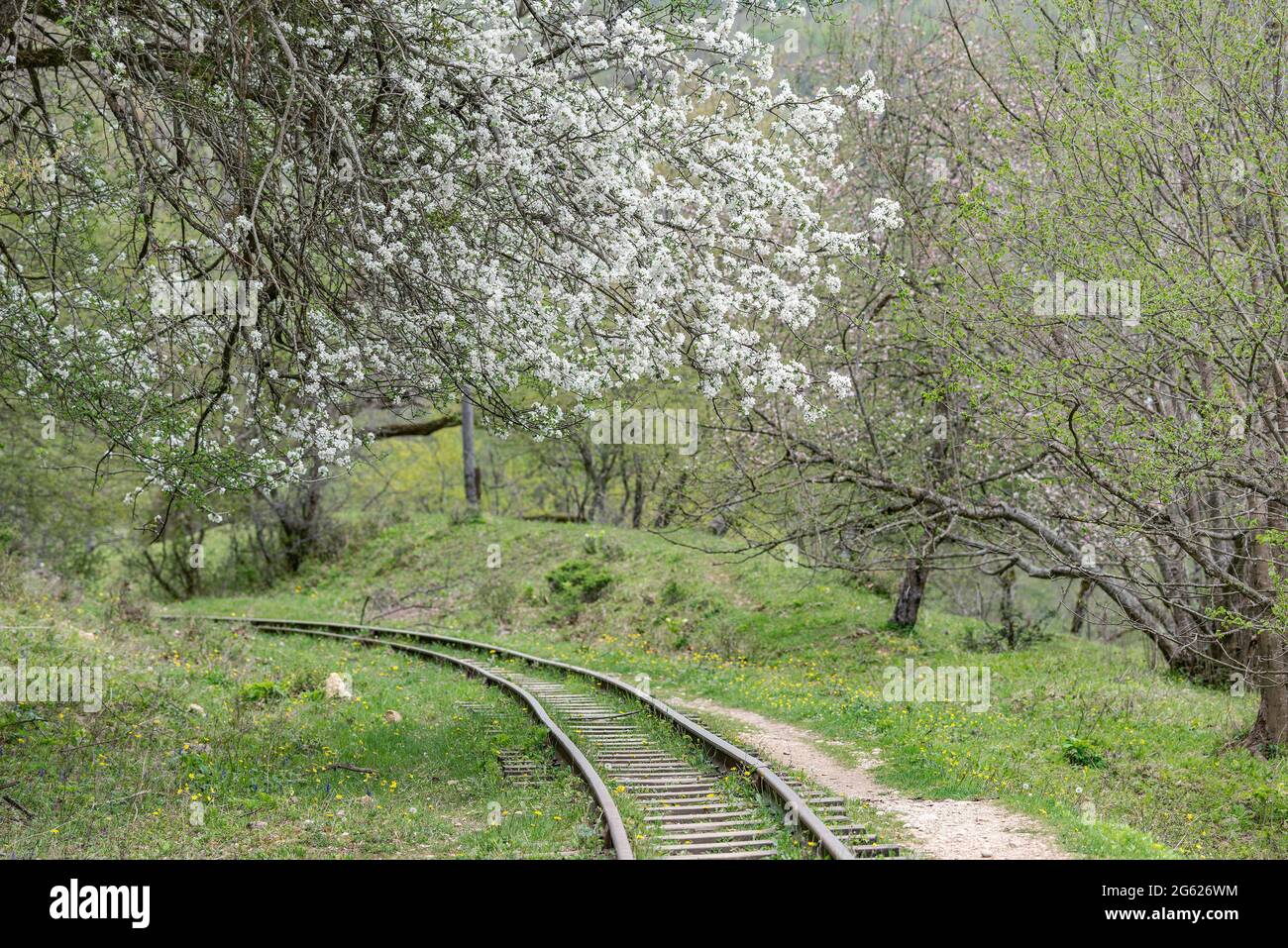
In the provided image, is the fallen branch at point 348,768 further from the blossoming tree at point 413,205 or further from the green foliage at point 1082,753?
the green foliage at point 1082,753

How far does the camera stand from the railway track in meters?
7.43

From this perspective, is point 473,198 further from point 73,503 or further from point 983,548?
point 73,503

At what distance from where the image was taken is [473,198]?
852 cm

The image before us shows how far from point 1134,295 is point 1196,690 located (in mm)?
8259

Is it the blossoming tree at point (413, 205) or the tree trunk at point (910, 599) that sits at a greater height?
the blossoming tree at point (413, 205)

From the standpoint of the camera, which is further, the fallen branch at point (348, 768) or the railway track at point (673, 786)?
the fallen branch at point (348, 768)

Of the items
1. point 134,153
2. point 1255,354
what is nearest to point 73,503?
point 134,153
